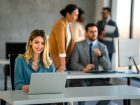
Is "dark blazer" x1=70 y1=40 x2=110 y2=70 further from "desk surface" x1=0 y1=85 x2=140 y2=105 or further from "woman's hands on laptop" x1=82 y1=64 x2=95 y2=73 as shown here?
"desk surface" x1=0 y1=85 x2=140 y2=105

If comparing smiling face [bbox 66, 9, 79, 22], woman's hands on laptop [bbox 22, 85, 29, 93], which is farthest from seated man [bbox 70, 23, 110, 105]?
woman's hands on laptop [bbox 22, 85, 29, 93]

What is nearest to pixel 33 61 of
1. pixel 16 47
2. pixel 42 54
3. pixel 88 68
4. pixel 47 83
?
pixel 42 54

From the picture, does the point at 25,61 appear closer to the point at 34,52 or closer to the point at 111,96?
the point at 34,52

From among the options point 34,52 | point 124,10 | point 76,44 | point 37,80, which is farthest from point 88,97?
point 124,10

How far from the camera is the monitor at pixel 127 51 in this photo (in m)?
4.55

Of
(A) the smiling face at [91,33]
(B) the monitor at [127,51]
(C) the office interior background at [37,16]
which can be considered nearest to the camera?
(B) the monitor at [127,51]

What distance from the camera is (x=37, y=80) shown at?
113 inches

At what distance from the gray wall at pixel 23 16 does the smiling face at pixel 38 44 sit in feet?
15.4

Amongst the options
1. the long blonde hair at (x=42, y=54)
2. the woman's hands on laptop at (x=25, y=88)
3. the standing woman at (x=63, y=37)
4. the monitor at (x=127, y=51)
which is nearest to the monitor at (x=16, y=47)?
the standing woman at (x=63, y=37)

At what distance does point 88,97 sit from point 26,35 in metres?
5.37

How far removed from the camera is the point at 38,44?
3.42 m

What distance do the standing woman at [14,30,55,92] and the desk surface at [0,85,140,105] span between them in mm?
236

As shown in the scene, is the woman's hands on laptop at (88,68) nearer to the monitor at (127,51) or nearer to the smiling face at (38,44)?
the monitor at (127,51)

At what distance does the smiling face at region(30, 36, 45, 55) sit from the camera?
343 centimetres
